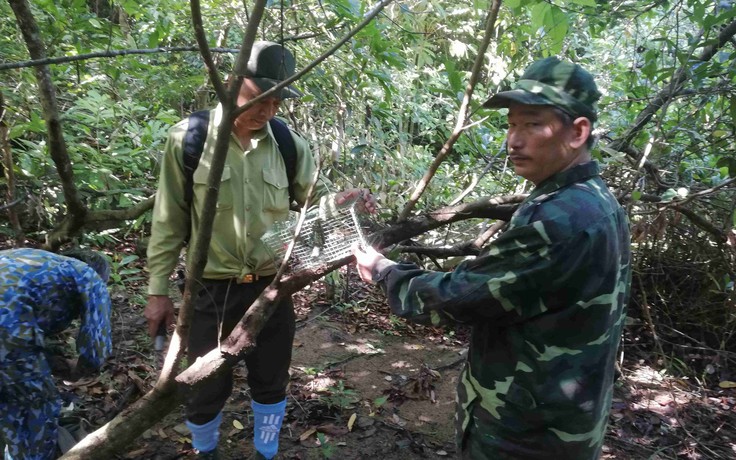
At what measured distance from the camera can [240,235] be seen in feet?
7.58

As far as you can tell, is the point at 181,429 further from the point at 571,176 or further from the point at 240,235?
the point at 571,176

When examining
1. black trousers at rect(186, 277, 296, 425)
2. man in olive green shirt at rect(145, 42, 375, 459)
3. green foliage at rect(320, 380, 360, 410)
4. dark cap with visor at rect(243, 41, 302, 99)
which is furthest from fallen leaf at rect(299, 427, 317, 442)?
dark cap with visor at rect(243, 41, 302, 99)

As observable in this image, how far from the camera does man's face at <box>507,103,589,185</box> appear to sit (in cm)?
147

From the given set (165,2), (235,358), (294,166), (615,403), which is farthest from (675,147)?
(165,2)

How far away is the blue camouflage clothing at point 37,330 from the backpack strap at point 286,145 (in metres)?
1.00

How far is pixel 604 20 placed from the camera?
12.3ft

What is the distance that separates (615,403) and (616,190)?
154 cm

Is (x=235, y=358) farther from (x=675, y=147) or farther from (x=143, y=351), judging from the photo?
(x=675, y=147)

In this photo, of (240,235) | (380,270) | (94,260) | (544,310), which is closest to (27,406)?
(94,260)

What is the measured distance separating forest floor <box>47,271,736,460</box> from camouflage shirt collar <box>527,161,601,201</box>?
2149mm

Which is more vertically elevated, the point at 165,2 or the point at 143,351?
the point at 165,2

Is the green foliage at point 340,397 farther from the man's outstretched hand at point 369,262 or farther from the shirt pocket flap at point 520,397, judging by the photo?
the shirt pocket flap at point 520,397

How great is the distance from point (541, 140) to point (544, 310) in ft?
1.62

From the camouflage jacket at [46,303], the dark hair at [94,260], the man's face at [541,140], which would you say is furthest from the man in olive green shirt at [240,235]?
the man's face at [541,140]
